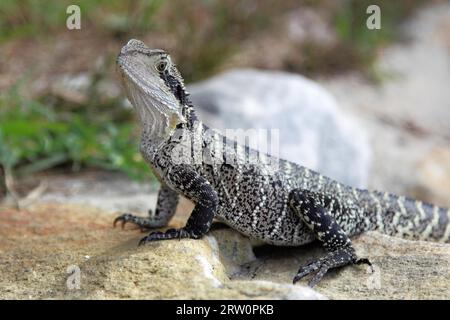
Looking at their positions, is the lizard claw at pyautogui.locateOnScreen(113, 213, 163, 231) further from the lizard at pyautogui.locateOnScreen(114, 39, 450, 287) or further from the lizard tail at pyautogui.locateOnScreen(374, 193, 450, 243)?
→ the lizard tail at pyautogui.locateOnScreen(374, 193, 450, 243)

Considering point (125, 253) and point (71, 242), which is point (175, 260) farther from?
point (71, 242)

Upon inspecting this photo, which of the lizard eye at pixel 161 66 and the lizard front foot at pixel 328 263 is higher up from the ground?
the lizard eye at pixel 161 66

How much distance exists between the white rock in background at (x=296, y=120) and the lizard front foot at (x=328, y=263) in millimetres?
4665

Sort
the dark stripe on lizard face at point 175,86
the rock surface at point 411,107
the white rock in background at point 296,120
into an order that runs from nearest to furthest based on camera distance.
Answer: the dark stripe on lizard face at point 175,86 < the white rock in background at point 296,120 < the rock surface at point 411,107

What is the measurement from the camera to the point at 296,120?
1080 centimetres

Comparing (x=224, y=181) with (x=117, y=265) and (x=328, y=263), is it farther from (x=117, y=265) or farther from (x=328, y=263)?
(x=117, y=265)

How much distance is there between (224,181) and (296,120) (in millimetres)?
4856

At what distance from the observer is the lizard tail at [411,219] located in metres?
6.83

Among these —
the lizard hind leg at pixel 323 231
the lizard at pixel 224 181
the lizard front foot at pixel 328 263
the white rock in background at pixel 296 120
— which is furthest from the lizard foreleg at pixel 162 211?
the white rock in background at pixel 296 120

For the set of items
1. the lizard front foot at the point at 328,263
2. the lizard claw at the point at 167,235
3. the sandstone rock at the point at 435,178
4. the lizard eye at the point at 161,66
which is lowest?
the sandstone rock at the point at 435,178

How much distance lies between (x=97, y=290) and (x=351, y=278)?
6.79ft

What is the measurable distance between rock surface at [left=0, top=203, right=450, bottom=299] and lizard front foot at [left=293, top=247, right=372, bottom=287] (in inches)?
2.8

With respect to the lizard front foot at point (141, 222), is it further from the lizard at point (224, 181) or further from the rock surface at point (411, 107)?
the rock surface at point (411, 107)

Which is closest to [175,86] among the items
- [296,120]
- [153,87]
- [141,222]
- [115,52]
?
[153,87]
